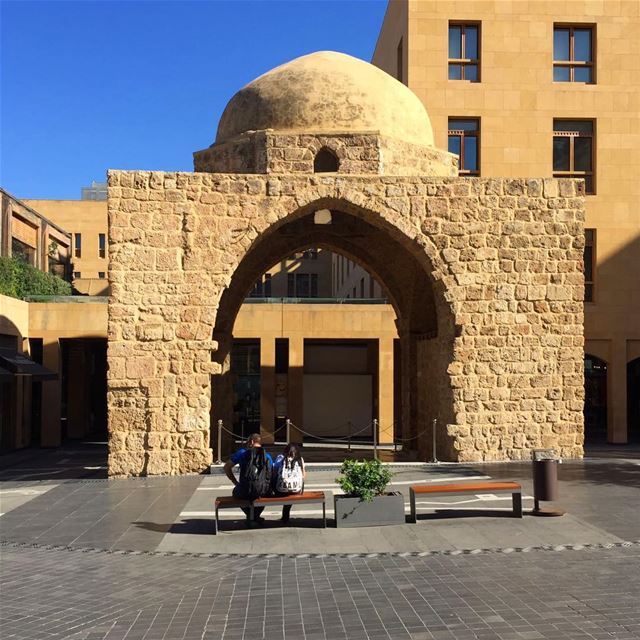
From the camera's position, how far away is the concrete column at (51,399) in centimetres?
1884

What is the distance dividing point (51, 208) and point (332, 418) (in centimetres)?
2137

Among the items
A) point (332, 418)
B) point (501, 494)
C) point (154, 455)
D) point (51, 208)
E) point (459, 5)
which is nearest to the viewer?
point (501, 494)

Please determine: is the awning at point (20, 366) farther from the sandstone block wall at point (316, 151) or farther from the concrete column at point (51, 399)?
the sandstone block wall at point (316, 151)

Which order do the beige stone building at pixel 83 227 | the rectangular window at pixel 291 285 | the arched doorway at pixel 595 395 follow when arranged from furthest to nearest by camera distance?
the rectangular window at pixel 291 285 → the beige stone building at pixel 83 227 → the arched doorway at pixel 595 395

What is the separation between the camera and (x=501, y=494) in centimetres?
960

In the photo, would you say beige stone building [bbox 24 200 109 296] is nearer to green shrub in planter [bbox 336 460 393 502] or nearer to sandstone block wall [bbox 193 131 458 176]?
sandstone block wall [bbox 193 131 458 176]

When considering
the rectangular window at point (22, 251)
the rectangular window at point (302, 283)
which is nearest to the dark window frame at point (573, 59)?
the rectangular window at point (22, 251)

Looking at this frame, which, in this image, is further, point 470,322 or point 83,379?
point 83,379

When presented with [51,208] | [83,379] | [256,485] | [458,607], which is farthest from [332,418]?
[51,208]

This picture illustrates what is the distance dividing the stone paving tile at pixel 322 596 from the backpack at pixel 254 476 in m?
1.02

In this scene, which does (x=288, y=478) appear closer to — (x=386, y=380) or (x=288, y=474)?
(x=288, y=474)

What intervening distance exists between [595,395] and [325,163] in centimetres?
1279

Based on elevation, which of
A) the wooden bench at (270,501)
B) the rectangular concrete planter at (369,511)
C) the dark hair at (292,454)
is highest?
the dark hair at (292,454)

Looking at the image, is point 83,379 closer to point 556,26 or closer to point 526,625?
point 556,26
